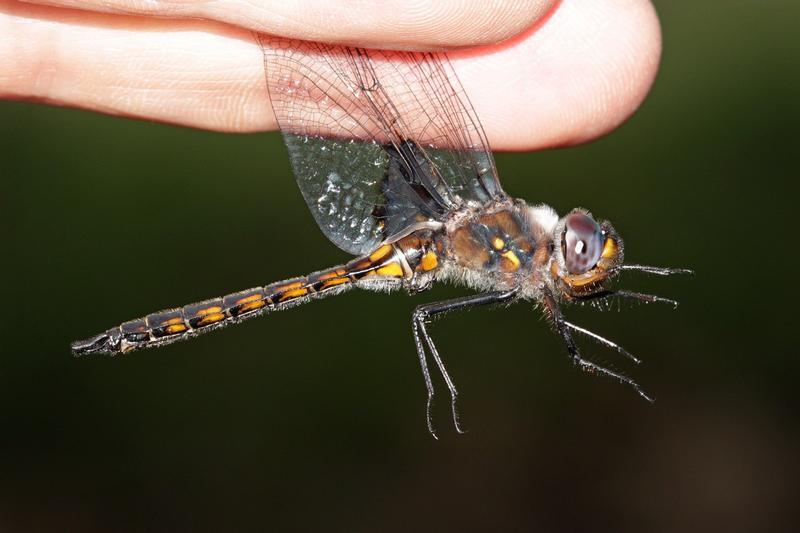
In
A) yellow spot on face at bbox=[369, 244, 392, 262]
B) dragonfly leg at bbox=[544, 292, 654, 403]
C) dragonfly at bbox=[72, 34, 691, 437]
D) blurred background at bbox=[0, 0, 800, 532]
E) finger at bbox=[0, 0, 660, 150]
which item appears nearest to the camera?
dragonfly leg at bbox=[544, 292, 654, 403]

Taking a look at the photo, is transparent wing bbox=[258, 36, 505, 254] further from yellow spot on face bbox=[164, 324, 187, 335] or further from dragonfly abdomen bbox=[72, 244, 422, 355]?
yellow spot on face bbox=[164, 324, 187, 335]

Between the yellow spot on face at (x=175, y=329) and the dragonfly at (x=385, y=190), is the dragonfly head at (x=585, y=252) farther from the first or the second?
the yellow spot on face at (x=175, y=329)

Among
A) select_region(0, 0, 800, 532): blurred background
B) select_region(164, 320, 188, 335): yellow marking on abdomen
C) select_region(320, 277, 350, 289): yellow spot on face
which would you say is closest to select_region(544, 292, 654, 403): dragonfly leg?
select_region(320, 277, 350, 289): yellow spot on face

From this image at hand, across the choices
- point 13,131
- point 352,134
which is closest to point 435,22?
point 352,134

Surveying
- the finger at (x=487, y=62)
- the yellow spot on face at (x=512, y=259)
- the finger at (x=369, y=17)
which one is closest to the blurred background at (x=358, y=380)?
the finger at (x=487, y=62)

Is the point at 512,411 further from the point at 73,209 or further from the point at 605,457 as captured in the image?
the point at 73,209

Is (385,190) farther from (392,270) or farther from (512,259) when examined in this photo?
(512,259)

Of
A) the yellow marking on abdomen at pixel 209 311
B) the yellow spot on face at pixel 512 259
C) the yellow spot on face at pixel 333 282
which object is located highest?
the yellow marking on abdomen at pixel 209 311
